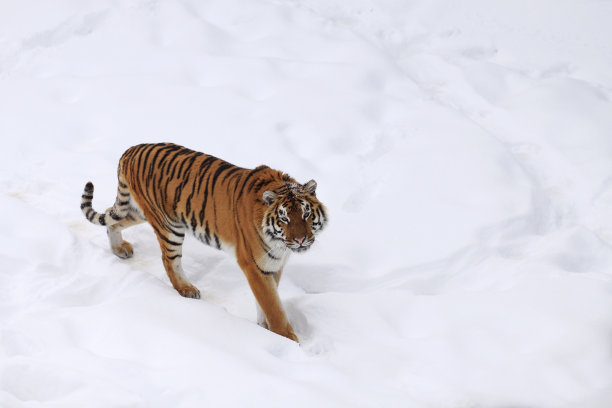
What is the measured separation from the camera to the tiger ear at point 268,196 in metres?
2.75

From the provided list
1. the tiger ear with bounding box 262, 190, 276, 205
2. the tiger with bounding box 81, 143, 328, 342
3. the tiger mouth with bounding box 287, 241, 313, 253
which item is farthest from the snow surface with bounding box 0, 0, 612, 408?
the tiger ear with bounding box 262, 190, 276, 205

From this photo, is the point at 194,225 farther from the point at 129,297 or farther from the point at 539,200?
the point at 539,200

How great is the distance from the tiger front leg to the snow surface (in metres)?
0.10

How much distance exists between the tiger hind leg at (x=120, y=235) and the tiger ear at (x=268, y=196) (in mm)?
1062

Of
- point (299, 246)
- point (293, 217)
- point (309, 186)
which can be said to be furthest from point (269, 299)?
point (309, 186)

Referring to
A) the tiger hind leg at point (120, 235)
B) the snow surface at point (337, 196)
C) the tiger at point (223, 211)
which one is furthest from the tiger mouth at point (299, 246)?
the tiger hind leg at point (120, 235)

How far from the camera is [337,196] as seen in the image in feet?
13.4

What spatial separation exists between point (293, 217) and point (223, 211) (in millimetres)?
474

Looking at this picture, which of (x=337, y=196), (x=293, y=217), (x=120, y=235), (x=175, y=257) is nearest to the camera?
(x=293, y=217)

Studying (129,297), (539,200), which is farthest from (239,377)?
(539,200)

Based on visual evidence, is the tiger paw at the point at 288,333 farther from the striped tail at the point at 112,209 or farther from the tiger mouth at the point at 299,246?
the striped tail at the point at 112,209

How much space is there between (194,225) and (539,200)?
225 centimetres

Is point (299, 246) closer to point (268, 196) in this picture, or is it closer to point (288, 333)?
point (268, 196)

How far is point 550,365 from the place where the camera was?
101 inches
